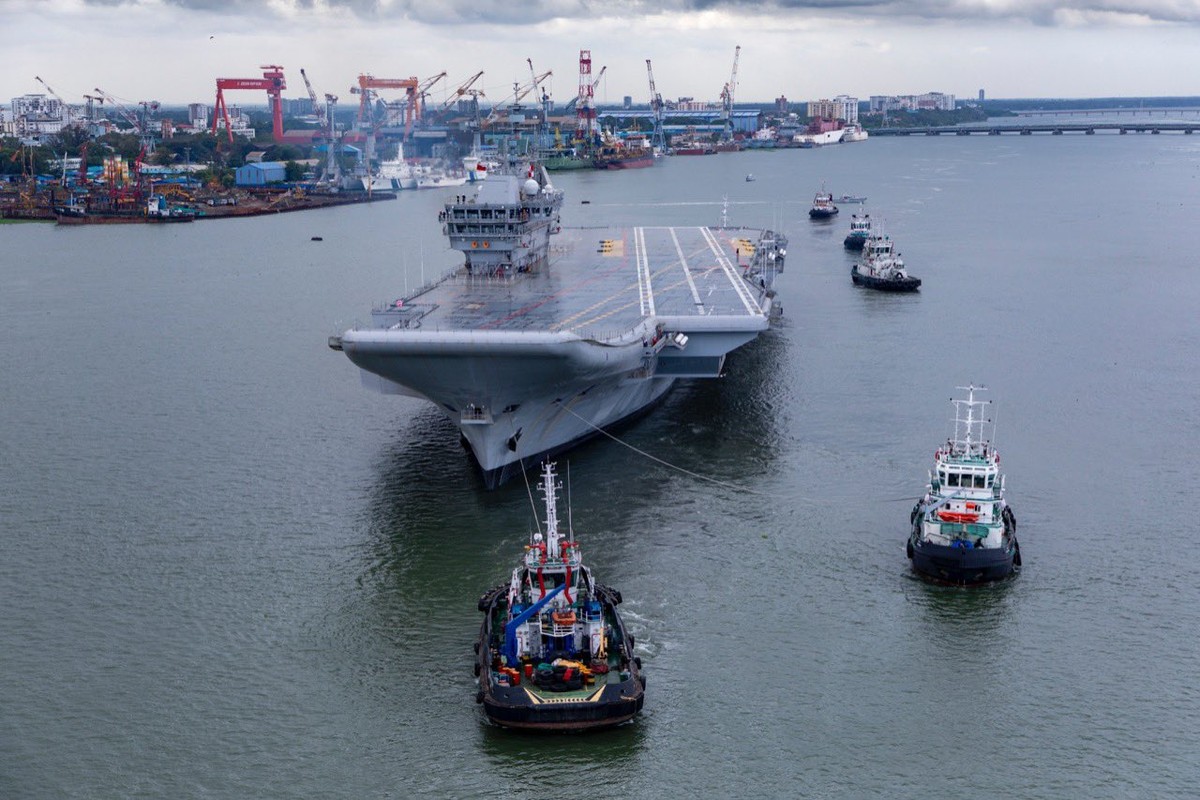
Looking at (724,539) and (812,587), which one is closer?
(812,587)

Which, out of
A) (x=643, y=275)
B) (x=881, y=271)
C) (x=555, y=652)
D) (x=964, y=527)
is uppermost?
(x=643, y=275)

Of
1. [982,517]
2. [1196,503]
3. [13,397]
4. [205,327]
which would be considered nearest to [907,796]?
[982,517]

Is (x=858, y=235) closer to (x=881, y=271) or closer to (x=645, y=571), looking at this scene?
(x=881, y=271)

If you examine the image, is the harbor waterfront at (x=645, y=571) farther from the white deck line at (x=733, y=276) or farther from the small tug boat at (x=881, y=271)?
the small tug boat at (x=881, y=271)

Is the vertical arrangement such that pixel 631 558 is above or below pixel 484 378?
below

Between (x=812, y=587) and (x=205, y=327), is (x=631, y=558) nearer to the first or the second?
(x=812, y=587)

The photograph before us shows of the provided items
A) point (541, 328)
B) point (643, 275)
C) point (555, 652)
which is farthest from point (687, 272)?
point (555, 652)
